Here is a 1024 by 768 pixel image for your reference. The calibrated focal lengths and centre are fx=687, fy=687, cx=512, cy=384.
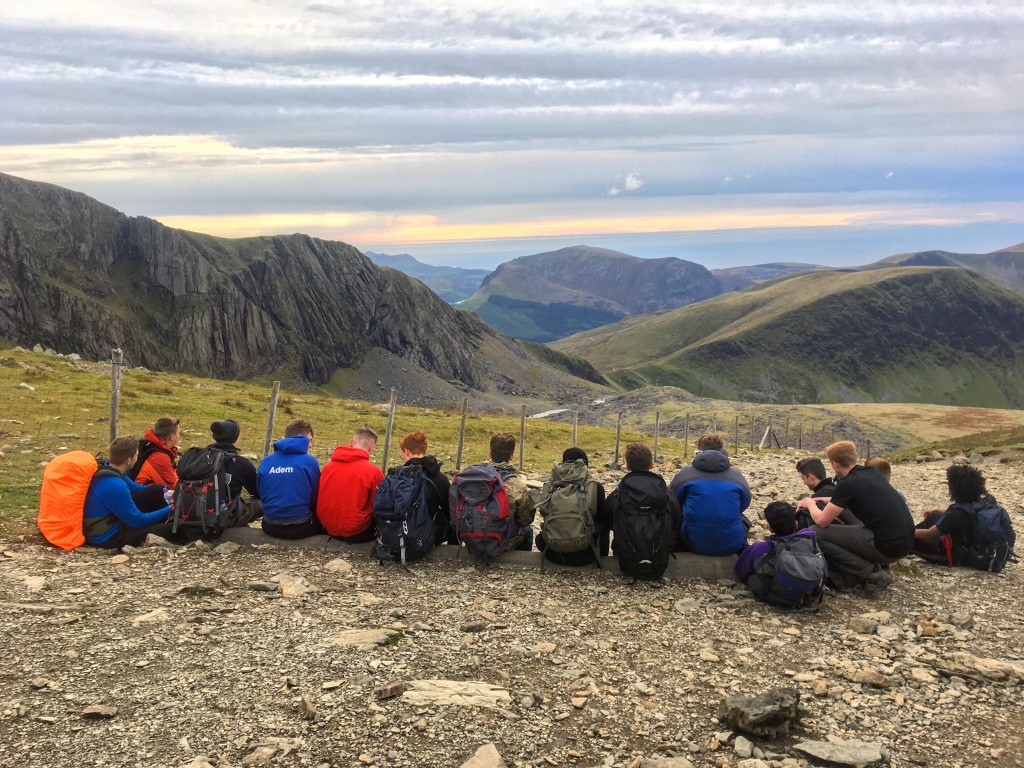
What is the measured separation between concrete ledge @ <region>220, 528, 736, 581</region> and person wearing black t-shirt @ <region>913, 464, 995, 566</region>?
4026 mm

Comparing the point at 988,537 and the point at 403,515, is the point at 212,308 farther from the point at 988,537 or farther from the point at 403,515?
the point at 988,537

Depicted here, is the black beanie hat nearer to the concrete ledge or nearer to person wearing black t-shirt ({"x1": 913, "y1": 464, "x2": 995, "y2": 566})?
the concrete ledge

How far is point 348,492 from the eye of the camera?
451 inches

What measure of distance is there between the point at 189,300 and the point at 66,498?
168 m

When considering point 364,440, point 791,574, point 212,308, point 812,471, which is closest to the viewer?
point 791,574

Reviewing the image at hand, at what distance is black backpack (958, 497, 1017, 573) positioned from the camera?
39.9 ft

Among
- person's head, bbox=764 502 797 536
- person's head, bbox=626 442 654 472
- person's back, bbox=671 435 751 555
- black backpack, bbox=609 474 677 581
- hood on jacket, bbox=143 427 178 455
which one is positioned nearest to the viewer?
person's head, bbox=764 502 797 536

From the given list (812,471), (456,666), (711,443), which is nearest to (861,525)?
(812,471)

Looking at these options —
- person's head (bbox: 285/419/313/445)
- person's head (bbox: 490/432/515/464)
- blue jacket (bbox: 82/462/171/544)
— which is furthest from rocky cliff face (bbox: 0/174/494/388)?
person's head (bbox: 490/432/515/464)

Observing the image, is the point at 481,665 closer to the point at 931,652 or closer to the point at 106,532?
the point at 931,652

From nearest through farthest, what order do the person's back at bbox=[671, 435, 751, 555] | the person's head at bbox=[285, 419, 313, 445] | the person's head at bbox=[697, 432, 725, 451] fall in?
the person's back at bbox=[671, 435, 751, 555]
the person's head at bbox=[697, 432, 725, 451]
the person's head at bbox=[285, 419, 313, 445]

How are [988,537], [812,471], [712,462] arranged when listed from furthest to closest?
[988,537] < [812,471] < [712,462]

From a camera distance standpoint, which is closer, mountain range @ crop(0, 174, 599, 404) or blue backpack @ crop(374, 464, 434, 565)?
blue backpack @ crop(374, 464, 434, 565)

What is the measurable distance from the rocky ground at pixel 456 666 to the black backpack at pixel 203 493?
0.54 meters
